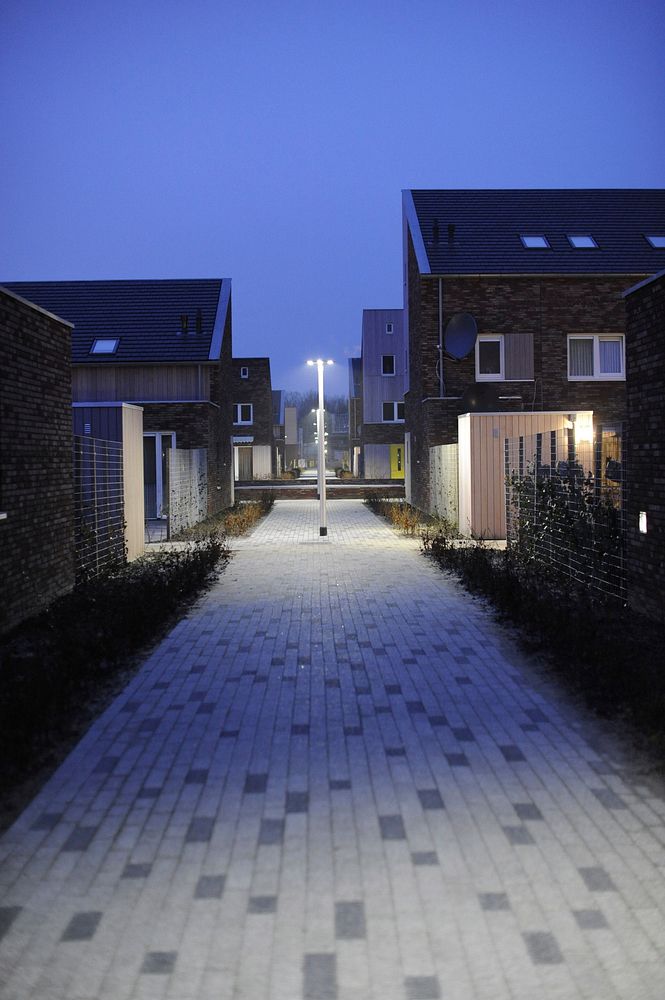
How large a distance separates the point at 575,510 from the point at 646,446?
235cm

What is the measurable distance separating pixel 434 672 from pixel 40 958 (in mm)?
4242

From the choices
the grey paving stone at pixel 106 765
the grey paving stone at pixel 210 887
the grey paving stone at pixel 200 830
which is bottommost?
the grey paving stone at pixel 210 887

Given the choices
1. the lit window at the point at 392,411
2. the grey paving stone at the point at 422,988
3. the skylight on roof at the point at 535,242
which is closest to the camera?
Result: the grey paving stone at the point at 422,988

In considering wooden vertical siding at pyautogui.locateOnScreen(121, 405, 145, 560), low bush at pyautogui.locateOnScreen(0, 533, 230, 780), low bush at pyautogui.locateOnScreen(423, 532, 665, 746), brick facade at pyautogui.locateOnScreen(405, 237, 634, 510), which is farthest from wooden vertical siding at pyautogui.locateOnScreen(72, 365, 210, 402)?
low bush at pyautogui.locateOnScreen(423, 532, 665, 746)

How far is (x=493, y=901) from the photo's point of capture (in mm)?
3336

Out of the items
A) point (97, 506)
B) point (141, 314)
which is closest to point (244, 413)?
point (141, 314)

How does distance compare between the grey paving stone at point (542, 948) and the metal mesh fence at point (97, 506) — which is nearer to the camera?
the grey paving stone at point (542, 948)

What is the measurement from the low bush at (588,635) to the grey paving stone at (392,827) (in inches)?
67.3

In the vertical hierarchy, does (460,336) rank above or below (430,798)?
above

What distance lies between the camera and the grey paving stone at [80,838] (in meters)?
3.85

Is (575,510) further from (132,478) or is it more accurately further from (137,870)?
(137,870)

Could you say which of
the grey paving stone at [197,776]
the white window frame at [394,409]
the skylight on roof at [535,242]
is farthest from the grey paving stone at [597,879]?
the white window frame at [394,409]

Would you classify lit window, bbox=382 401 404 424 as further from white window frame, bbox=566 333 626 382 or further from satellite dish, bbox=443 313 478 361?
satellite dish, bbox=443 313 478 361

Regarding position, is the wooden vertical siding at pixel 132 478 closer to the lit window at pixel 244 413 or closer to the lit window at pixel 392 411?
the lit window at pixel 392 411
